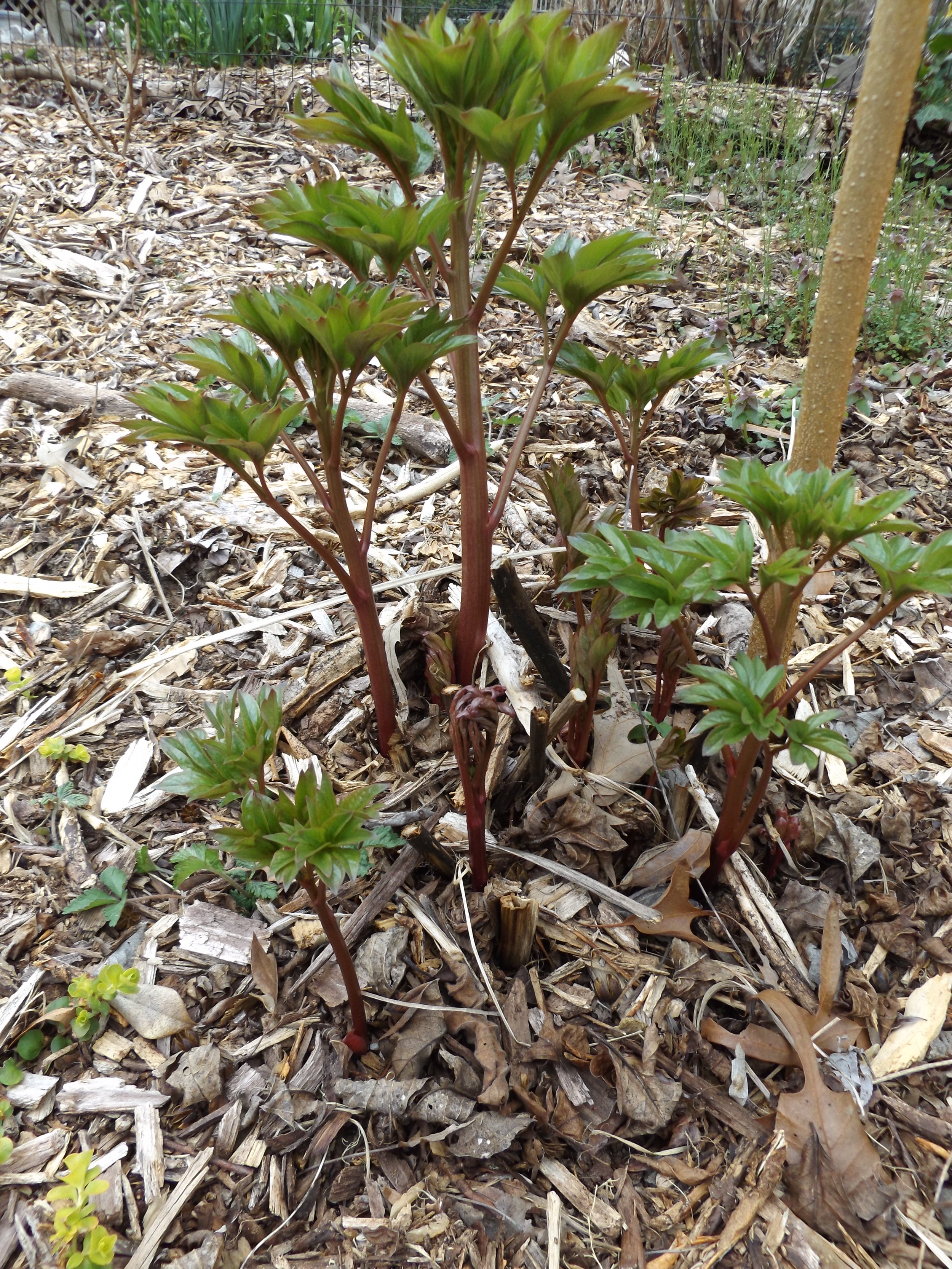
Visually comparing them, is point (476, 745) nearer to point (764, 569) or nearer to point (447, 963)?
point (447, 963)

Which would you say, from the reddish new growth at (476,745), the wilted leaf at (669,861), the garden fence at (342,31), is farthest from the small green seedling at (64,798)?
the garden fence at (342,31)

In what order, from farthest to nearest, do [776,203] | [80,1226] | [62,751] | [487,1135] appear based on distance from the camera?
[776,203], [62,751], [487,1135], [80,1226]

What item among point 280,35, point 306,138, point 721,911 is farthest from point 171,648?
point 280,35

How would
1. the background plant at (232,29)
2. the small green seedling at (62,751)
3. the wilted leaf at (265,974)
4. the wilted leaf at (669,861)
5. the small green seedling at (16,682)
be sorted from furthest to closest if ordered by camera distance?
the background plant at (232,29) → the small green seedling at (16,682) → the small green seedling at (62,751) → the wilted leaf at (669,861) → the wilted leaf at (265,974)

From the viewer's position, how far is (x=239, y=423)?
121 centimetres

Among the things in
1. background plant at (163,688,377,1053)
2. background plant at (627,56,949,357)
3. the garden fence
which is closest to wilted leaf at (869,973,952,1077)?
background plant at (163,688,377,1053)

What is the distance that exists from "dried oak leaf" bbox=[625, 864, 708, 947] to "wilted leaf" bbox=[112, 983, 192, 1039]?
785 millimetres

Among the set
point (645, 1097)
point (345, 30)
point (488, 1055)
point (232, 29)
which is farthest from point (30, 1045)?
point (345, 30)

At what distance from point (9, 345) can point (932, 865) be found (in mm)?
3296

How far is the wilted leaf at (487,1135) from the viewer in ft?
4.01

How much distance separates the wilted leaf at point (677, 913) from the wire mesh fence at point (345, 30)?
204 inches

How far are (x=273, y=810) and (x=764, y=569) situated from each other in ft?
2.41

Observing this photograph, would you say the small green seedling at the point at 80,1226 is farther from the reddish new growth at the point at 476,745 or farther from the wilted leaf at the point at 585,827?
the wilted leaf at the point at 585,827

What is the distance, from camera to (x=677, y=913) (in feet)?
4.75
